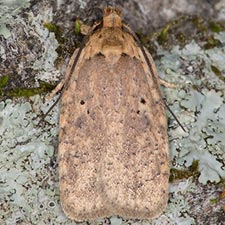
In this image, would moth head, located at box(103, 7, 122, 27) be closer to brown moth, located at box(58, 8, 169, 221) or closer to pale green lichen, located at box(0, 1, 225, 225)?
brown moth, located at box(58, 8, 169, 221)

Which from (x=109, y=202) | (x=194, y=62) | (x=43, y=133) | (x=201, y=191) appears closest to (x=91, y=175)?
(x=109, y=202)

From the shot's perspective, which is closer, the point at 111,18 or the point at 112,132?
the point at 112,132

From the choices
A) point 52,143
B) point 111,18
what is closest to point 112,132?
point 52,143

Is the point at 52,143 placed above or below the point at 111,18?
below

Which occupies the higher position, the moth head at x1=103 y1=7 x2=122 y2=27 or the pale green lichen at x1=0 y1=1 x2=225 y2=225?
the moth head at x1=103 y1=7 x2=122 y2=27

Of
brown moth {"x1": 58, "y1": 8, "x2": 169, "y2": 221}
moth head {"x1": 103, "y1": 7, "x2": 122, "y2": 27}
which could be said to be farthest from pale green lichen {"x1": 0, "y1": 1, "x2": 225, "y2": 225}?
moth head {"x1": 103, "y1": 7, "x2": 122, "y2": 27}

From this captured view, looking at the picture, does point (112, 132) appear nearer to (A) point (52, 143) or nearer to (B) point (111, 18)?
(A) point (52, 143)

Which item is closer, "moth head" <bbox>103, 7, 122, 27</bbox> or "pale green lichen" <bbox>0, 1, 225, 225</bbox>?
"pale green lichen" <bbox>0, 1, 225, 225</bbox>
